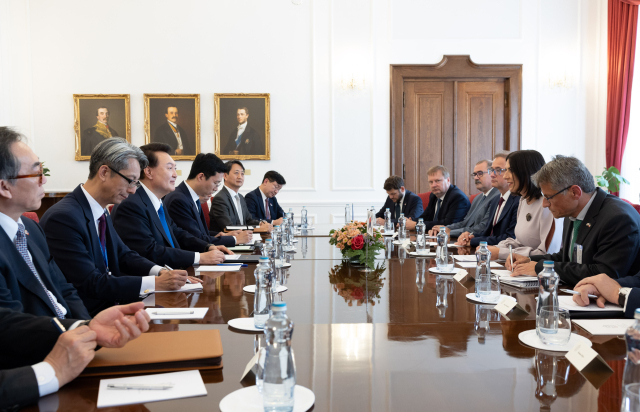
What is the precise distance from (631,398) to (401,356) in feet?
1.91

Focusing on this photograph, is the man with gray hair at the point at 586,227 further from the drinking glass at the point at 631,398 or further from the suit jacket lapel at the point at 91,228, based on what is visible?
the suit jacket lapel at the point at 91,228

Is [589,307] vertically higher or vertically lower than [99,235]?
lower

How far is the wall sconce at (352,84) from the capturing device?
822cm

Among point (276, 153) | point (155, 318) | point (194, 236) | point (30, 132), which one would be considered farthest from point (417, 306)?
point (30, 132)

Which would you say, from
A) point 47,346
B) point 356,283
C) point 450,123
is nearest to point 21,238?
point 47,346

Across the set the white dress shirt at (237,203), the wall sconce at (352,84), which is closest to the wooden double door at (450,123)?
the wall sconce at (352,84)

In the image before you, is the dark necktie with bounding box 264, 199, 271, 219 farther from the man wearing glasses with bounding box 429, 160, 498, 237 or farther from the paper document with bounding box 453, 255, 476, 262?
the paper document with bounding box 453, 255, 476, 262

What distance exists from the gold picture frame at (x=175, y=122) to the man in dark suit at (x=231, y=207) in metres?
1.82

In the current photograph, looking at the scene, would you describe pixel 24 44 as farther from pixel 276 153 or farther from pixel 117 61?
pixel 276 153

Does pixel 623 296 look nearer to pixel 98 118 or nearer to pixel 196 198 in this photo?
pixel 196 198

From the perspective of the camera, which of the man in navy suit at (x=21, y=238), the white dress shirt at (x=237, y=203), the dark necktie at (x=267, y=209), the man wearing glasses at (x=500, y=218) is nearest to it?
the man in navy suit at (x=21, y=238)

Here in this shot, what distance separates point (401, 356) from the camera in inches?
58.0

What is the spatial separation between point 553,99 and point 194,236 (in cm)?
651

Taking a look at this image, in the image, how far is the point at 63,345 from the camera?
1309 millimetres
